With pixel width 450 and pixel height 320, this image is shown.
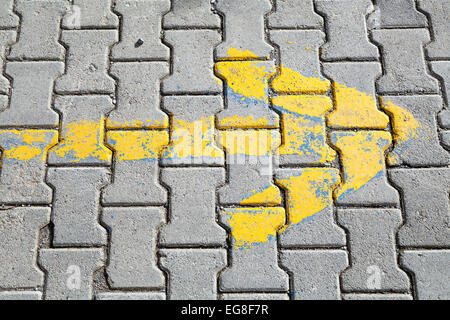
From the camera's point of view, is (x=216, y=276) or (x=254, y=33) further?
(x=254, y=33)

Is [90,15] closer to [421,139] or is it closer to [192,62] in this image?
[192,62]

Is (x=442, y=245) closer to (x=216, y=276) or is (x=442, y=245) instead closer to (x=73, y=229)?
(x=216, y=276)

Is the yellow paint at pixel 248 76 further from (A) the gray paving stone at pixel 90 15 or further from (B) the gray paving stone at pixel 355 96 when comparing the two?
(A) the gray paving stone at pixel 90 15

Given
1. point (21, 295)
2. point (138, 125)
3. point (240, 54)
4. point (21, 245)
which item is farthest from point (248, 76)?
point (21, 295)

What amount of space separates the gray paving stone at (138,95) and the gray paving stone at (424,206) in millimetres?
1171

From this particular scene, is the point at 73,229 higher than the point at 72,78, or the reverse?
the point at 72,78

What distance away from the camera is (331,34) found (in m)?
2.60

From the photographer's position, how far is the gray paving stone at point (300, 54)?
2465mm

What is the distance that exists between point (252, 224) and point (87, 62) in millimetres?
1197

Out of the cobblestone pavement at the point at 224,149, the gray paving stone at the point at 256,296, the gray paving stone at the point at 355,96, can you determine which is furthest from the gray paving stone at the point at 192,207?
the gray paving stone at the point at 355,96

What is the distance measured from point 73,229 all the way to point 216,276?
670 mm
